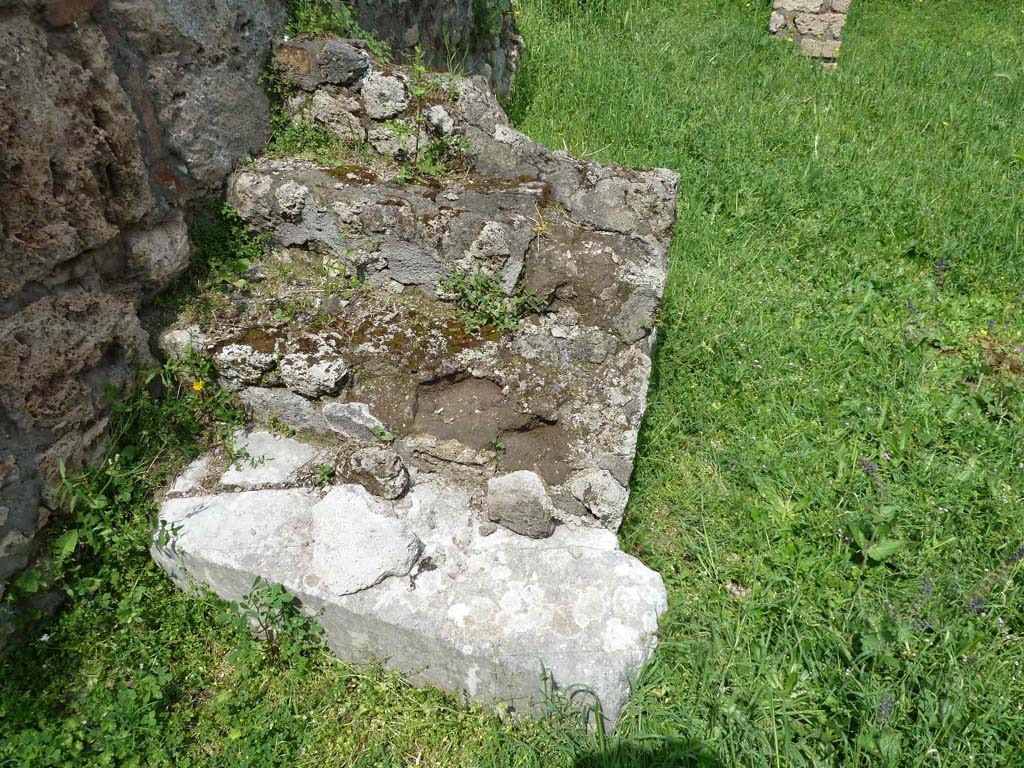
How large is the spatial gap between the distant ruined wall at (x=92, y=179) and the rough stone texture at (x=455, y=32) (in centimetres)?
98

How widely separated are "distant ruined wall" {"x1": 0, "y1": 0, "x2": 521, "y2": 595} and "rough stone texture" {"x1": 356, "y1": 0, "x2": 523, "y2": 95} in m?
0.98

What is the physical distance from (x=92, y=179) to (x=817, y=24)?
23.6 feet

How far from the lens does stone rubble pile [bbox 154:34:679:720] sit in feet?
7.04

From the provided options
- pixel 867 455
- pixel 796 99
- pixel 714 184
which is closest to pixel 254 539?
pixel 867 455

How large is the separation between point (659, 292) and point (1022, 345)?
2347 millimetres

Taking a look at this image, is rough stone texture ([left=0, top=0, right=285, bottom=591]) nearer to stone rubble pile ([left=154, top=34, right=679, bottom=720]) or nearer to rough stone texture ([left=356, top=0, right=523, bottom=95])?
stone rubble pile ([left=154, top=34, right=679, bottom=720])

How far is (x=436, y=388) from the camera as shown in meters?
2.54

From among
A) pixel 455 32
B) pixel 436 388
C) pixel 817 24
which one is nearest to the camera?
pixel 436 388

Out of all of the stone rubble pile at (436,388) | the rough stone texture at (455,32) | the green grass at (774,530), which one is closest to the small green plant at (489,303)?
the stone rubble pile at (436,388)

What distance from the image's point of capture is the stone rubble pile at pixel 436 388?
84.5 inches

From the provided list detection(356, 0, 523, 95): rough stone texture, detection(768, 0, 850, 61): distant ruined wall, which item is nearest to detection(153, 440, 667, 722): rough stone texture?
detection(356, 0, 523, 95): rough stone texture

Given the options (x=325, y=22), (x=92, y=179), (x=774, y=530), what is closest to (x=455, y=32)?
(x=325, y=22)

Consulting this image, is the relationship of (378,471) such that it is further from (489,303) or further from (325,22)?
(325,22)

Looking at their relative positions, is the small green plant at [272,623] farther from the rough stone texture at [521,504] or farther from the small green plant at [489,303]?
the small green plant at [489,303]
